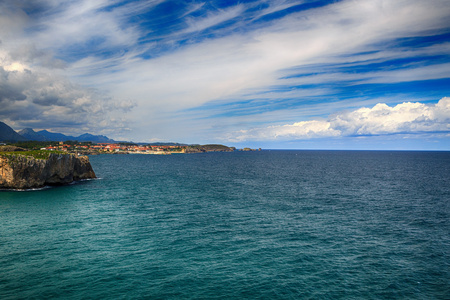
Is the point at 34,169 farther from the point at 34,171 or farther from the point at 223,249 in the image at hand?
the point at 223,249

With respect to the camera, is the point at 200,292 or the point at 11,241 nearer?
the point at 200,292

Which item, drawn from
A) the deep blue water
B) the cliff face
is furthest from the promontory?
the deep blue water

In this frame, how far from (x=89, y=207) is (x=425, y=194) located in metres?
80.6

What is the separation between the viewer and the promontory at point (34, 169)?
64556 mm

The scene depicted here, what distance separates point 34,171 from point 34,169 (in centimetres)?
58

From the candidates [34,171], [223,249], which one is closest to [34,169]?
[34,171]

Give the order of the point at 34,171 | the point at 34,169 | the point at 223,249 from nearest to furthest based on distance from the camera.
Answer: the point at 223,249
the point at 34,169
the point at 34,171

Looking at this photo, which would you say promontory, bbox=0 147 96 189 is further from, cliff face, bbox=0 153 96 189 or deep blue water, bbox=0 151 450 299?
deep blue water, bbox=0 151 450 299

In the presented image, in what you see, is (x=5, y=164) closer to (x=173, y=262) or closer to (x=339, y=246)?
(x=173, y=262)

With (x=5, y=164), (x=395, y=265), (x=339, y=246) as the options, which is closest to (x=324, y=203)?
(x=339, y=246)

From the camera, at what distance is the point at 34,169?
68188 mm

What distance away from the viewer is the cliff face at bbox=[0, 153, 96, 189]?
64500 millimetres

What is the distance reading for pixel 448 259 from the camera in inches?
1139

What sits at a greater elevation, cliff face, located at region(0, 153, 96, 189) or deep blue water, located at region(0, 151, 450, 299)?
cliff face, located at region(0, 153, 96, 189)
